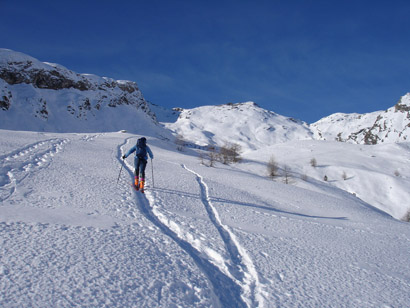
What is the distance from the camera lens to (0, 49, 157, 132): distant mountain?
194 ft

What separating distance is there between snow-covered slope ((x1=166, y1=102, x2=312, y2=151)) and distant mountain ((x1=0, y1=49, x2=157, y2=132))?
1850 inches

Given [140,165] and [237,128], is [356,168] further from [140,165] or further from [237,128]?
[237,128]

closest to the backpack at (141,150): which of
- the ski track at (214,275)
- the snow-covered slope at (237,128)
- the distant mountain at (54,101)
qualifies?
the ski track at (214,275)

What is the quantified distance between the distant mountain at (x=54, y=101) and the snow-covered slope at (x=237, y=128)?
46986 millimetres

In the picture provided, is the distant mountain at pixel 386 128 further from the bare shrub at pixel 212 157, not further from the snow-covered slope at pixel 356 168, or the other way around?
the bare shrub at pixel 212 157

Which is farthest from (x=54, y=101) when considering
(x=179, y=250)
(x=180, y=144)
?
(x=179, y=250)

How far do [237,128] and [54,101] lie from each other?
10499cm

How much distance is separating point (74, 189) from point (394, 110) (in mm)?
135324

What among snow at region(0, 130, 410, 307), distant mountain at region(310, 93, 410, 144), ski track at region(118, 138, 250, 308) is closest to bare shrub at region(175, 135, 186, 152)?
snow at region(0, 130, 410, 307)

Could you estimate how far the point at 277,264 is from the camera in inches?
144

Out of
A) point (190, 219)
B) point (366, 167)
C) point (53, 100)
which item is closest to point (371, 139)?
point (366, 167)

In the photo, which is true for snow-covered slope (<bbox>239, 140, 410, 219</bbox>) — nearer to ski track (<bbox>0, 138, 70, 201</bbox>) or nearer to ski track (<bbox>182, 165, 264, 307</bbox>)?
ski track (<bbox>182, 165, 264, 307</bbox>)

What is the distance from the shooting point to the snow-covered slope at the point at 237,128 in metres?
135

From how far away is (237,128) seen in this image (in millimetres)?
157250
